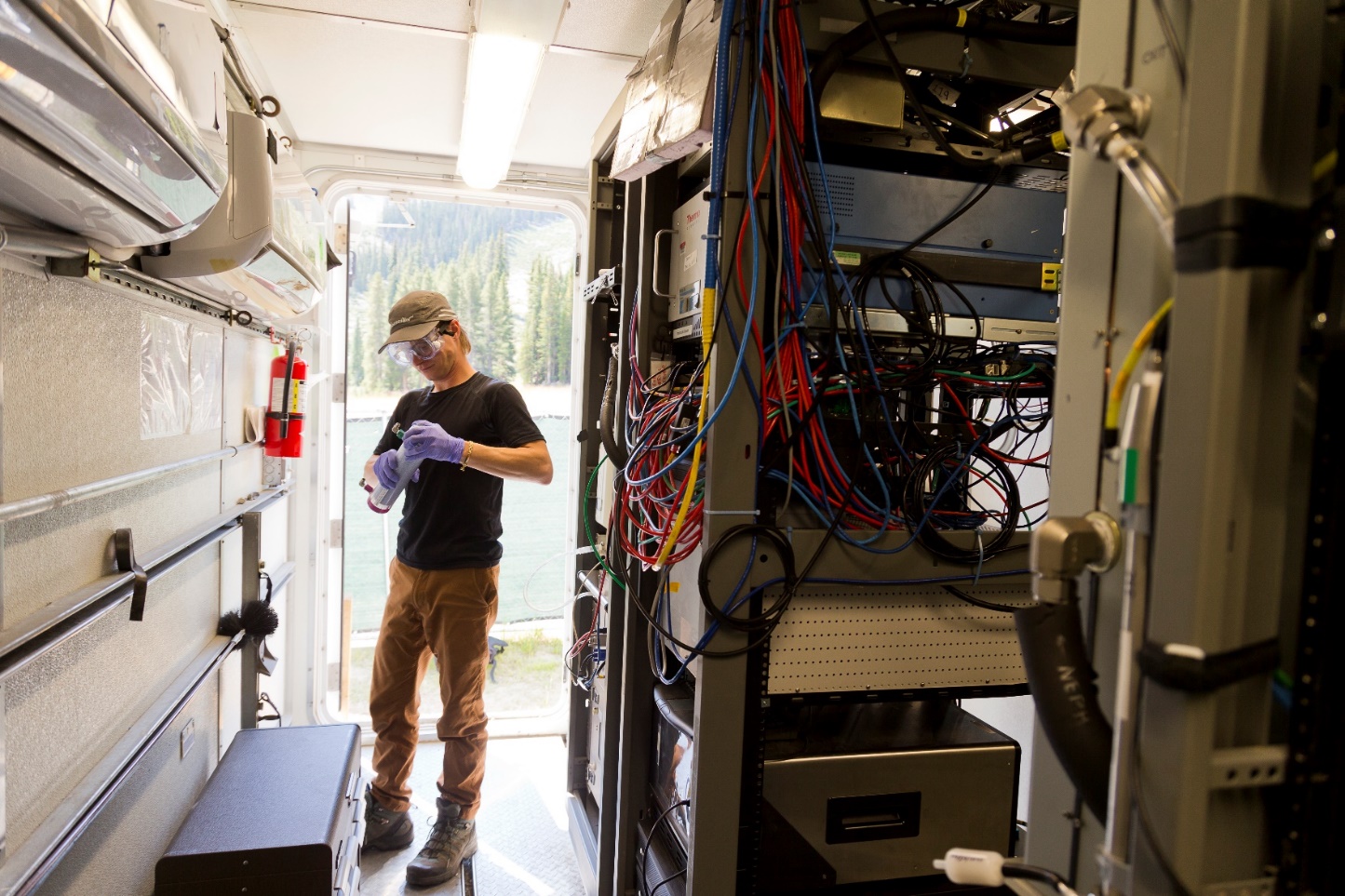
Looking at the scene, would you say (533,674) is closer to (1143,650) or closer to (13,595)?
(13,595)

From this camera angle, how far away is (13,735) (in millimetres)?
1298

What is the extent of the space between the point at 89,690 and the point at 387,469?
49.5 inches

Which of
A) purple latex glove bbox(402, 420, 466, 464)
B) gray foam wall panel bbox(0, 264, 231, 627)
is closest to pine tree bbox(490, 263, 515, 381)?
purple latex glove bbox(402, 420, 466, 464)

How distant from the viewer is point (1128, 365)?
0.85 meters

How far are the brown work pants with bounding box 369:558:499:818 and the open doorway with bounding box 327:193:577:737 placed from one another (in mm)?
867

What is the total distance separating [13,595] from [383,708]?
1.70 meters

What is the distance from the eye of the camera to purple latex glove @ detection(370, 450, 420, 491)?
2.77 meters

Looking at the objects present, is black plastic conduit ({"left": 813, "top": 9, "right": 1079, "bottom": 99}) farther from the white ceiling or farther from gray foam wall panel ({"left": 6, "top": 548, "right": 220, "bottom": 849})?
gray foam wall panel ({"left": 6, "top": 548, "right": 220, "bottom": 849})

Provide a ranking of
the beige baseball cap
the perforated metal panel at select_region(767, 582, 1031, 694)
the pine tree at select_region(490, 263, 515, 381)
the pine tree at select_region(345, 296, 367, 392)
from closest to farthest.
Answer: the perforated metal panel at select_region(767, 582, 1031, 694), the beige baseball cap, the pine tree at select_region(345, 296, 367, 392), the pine tree at select_region(490, 263, 515, 381)

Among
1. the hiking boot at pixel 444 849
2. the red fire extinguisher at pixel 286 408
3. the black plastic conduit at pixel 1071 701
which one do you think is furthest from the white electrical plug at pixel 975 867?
the red fire extinguisher at pixel 286 408

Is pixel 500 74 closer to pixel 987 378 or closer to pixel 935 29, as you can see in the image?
pixel 935 29

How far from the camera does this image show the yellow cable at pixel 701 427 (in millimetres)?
1509

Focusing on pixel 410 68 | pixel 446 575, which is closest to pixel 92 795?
pixel 446 575

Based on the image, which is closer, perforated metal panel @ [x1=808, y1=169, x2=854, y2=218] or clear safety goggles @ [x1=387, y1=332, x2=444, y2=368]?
perforated metal panel @ [x1=808, y1=169, x2=854, y2=218]
